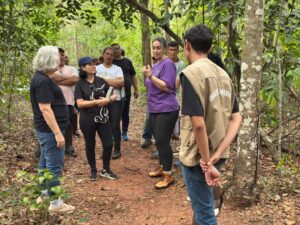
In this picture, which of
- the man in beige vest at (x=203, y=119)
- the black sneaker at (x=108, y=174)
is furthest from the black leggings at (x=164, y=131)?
the man in beige vest at (x=203, y=119)

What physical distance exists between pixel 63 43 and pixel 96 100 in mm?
23040

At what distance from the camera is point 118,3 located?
7.16 meters

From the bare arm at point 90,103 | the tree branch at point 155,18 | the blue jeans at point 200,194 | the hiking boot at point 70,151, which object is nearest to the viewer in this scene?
the blue jeans at point 200,194

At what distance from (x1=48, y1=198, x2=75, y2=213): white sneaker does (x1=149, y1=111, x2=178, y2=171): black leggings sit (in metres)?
1.46

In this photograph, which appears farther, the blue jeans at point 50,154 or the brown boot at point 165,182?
the brown boot at point 165,182

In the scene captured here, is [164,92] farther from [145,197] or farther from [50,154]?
[50,154]

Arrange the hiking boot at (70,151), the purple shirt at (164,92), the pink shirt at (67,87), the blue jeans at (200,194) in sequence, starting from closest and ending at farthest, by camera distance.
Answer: the blue jeans at (200,194), the purple shirt at (164,92), the pink shirt at (67,87), the hiking boot at (70,151)

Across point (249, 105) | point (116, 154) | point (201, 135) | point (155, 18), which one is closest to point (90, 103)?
point (116, 154)

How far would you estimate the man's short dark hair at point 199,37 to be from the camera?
8.42ft

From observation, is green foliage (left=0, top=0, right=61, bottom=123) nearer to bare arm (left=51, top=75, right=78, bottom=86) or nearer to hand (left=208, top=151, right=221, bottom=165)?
bare arm (left=51, top=75, right=78, bottom=86)

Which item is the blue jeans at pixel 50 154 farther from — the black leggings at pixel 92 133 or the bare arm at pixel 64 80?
the bare arm at pixel 64 80

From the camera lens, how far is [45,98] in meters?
3.75

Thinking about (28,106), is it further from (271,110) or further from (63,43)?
(63,43)

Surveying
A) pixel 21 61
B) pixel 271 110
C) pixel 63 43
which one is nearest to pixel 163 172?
pixel 271 110
